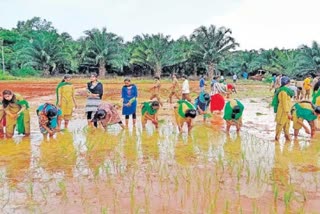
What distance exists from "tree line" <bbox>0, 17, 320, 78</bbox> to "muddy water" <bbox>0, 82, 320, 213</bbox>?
94.2ft

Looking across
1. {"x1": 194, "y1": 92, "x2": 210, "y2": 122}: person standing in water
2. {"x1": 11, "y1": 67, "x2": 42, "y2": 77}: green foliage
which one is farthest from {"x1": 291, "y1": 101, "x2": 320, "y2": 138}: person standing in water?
{"x1": 11, "y1": 67, "x2": 42, "y2": 77}: green foliage

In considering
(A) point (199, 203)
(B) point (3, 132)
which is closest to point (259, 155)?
(A) point (199, 203)

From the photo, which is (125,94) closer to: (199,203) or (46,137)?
(46,137)

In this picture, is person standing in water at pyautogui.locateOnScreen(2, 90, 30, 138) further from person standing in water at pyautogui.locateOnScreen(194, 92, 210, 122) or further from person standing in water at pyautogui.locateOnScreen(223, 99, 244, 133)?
person standing in water at pyautogui.locateOnScreen(194, 92, 210, 122)

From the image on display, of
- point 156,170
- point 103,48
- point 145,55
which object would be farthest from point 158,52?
point 156,170

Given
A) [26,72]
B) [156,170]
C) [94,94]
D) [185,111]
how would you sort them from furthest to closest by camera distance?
[26,72] → [94,94] → [185,111] → [156,170]

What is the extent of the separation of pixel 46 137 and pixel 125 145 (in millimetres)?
1780

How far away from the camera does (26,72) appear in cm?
4150

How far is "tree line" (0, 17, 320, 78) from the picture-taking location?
3728 centimetres

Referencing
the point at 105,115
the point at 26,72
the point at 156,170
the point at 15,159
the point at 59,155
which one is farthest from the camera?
the point at 26,72

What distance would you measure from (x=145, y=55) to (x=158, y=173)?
3421 centimetres

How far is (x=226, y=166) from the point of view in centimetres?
645

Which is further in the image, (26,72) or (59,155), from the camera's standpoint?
(26,72)

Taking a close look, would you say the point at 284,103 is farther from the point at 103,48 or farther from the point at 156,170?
the point at 103,48
